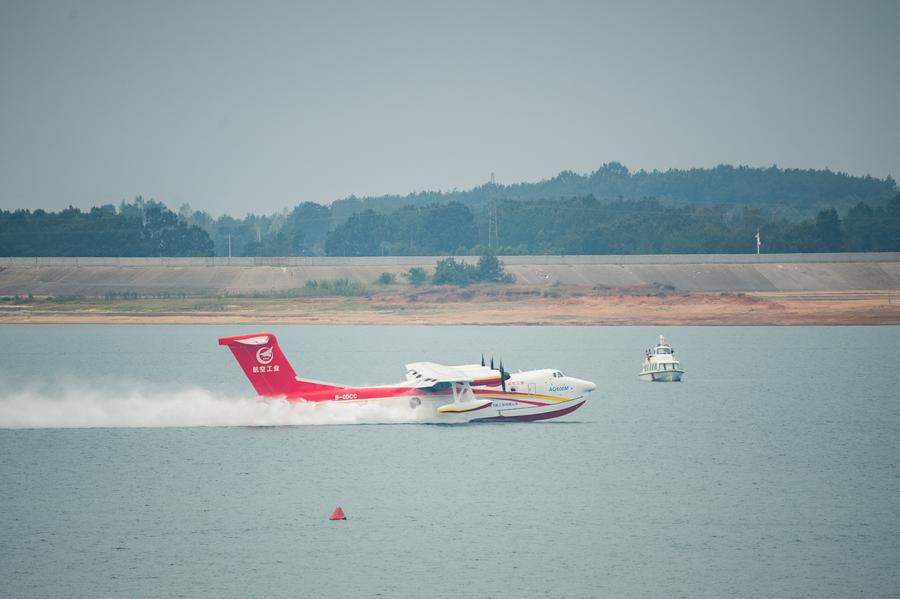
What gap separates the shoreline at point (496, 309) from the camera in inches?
6319

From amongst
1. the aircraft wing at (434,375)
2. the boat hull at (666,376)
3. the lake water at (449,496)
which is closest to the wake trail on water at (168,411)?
the lake water at (449,496)

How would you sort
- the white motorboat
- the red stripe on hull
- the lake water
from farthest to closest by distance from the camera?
the white motorboat < the red stripe on hull < the lake water

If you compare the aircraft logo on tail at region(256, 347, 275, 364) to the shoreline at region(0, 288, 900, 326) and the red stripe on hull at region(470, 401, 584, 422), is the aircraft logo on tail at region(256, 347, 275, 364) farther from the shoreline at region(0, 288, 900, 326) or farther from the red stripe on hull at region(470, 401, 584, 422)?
the shoreline at region(0, 288, 900, 326)

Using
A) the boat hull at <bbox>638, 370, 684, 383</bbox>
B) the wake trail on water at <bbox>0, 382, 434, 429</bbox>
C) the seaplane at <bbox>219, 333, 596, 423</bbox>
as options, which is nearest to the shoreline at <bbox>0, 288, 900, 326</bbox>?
the boat hull at <bbox>638, 370, 684, 383</bbox>

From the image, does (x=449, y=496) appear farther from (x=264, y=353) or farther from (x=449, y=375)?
(x=264, y=353)

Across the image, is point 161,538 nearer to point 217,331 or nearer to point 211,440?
point 211,440

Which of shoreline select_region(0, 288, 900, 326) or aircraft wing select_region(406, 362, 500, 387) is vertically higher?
aircraft wing select_region(406, 362, 500, 387)

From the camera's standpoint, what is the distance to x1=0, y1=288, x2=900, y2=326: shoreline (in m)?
160

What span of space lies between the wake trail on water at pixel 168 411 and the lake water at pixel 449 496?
206 millimetres

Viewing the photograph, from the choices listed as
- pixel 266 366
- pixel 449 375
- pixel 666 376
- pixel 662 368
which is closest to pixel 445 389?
pixel 449 375

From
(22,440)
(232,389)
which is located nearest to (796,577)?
(22,440)

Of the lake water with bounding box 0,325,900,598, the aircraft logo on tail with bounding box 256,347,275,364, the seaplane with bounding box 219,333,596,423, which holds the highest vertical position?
the aircraft logo on tail with bounding box 256,347,275,364

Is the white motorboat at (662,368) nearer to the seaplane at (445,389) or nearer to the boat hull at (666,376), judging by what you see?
the boat hull at (666,376)

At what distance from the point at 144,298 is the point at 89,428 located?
126 metres
